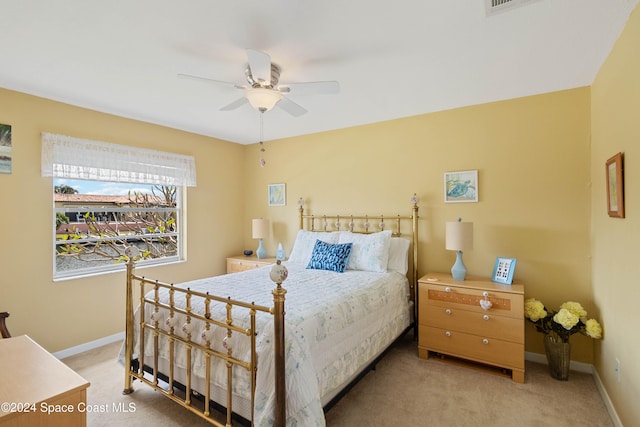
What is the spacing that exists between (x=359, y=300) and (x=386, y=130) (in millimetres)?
2181

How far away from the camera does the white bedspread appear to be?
160 centimetres

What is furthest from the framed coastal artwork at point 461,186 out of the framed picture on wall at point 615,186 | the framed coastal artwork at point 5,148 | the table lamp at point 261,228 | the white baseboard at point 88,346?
the framed coastal artwork at point 5,148

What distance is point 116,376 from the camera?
8.63 ft

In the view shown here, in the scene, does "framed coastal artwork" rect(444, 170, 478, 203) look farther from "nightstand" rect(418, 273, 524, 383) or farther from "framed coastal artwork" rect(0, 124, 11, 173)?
"framed coastal artwork" rect(0, 124, 11, 173)

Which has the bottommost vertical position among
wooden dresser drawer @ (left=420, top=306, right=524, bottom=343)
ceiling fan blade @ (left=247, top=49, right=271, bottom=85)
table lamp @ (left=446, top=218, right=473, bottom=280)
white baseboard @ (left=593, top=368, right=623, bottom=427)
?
white baseboard @ (left=593, top=368, right=623, bottom=427)

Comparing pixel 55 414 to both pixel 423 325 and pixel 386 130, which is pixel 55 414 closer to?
pixel 423 325

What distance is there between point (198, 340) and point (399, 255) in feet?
7.16

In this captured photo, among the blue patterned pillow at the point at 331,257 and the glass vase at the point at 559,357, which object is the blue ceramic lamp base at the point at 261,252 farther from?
the glass vase at the point at 559,357

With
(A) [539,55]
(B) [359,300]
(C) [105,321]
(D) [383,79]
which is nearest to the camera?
→ (A) [539,55]

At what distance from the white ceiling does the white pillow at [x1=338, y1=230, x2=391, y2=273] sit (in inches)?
55.6

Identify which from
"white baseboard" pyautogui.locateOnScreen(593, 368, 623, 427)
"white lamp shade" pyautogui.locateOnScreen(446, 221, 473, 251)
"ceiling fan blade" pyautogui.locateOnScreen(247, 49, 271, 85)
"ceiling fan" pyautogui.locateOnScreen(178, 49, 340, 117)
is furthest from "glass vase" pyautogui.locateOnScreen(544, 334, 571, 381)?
"ceiling fan blade" pyautogui.locateOnScreen(247, 49, 271, 85)

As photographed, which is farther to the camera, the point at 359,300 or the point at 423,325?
the point at 423,325

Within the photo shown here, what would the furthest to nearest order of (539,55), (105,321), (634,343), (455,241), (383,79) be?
(105,321) → (455,241) → (383,79) → (539,55) → (634,343)

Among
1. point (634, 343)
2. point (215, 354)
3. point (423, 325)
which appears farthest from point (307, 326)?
point (634, 343)
